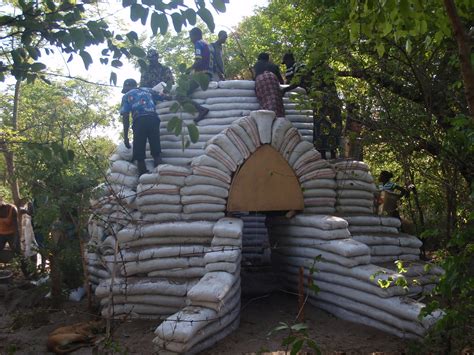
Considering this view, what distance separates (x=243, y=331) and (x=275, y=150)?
2.25 m

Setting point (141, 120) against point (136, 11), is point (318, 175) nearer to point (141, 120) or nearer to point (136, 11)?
point (141, 120)

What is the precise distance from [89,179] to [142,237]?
0.96 metres

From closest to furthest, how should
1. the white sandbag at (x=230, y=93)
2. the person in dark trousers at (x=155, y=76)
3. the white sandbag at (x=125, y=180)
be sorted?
the white sandbag at (x=125, y=180), the white sandbag at (x=230, y=93), the person in dark trousers at (x=155, y=76)

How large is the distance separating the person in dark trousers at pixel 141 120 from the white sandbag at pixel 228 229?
1740 millimetres

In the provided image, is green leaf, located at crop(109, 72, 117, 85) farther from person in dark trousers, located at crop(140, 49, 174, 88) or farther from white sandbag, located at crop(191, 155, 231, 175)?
person in dark trousers, located at crop(140, 49, 174, 88)

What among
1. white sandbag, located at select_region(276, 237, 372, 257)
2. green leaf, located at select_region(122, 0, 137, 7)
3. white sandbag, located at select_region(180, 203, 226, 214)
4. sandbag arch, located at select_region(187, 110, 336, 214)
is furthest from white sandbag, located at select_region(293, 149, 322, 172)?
green leaf, located at select_region(122, 0, 137, 7)

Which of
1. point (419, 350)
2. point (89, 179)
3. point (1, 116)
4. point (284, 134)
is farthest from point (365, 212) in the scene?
point (1, 116)

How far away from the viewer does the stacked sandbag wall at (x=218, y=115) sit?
688 centimetres

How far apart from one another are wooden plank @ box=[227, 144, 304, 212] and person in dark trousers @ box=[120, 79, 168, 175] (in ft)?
4.59

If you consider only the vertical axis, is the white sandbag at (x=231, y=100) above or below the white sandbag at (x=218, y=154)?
above

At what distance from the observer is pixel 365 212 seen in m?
6.75

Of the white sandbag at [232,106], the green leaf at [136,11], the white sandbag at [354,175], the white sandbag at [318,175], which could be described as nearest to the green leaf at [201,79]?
the green leaf at [136,11]

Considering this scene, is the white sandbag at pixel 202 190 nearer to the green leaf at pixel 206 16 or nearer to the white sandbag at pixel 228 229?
the white sandbag at pixel 228 229

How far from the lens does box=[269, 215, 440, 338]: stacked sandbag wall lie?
179 inches
